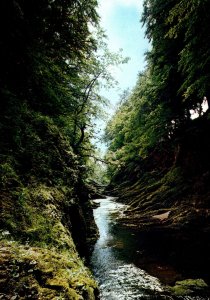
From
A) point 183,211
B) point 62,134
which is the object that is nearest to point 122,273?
point 62,134

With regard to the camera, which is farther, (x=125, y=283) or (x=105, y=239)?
(x=105, y=239)

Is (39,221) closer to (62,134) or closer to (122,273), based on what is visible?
(122,273)

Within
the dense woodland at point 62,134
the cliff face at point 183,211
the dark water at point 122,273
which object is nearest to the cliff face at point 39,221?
the dense woodland at point 62,134

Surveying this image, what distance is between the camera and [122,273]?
9766mm

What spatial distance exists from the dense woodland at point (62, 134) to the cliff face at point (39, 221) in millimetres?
19

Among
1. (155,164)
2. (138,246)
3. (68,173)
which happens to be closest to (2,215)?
(68,173)

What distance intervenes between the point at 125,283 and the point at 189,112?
1438 centimetres

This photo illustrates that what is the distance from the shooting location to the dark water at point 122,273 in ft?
26.1

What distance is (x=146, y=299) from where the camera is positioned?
24.8ft

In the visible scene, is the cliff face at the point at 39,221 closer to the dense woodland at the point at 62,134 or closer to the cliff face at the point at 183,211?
the dense woodland at the point at 62,134

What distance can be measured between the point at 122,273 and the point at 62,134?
6275 mm

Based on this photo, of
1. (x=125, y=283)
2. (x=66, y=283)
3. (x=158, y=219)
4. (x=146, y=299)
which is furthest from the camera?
(x=158, y=219)

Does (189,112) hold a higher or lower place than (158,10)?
lower

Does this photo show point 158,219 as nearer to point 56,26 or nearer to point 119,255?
point 119,255
